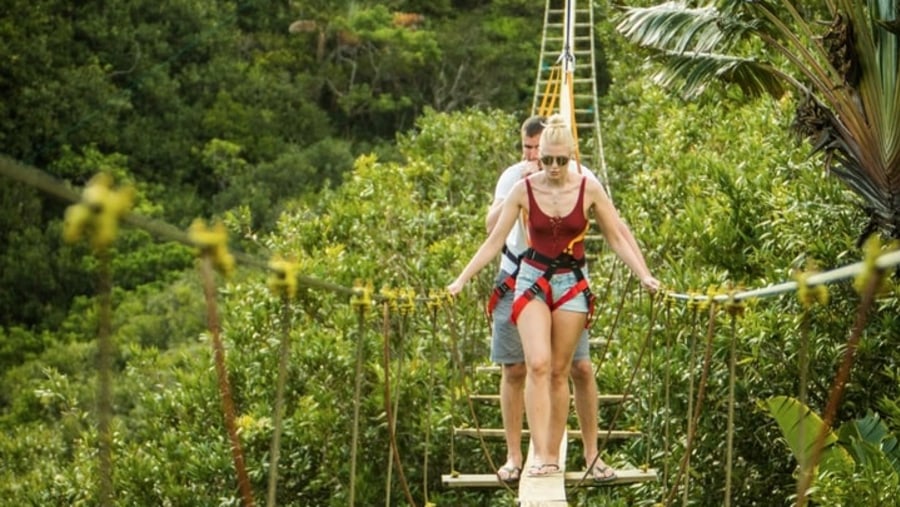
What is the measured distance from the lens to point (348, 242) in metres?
12.1

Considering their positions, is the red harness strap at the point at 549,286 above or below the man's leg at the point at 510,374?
above

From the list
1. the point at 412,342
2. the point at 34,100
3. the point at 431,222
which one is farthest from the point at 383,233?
the point at 34,100

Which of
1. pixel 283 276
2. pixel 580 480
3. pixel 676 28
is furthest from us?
pixel 676 28

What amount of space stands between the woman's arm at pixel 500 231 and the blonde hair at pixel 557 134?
212 mm

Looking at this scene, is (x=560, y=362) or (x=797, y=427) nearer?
(x=560, y=362)

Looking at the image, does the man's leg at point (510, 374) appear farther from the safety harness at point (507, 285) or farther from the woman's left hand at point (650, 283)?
the woman's left hand at point (650, 283)

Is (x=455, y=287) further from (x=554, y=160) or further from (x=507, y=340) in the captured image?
(x=554, y=160)

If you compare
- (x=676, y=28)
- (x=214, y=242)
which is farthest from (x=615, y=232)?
(x=676, y=28)

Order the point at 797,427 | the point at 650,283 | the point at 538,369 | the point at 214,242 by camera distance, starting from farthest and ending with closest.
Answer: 1. the point at 797,427
2. the point at 650,283
3. the point at 538,369
4. the point at 214,242

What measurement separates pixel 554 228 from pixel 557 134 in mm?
303

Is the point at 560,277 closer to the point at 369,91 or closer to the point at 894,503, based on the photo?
the point at 894,503

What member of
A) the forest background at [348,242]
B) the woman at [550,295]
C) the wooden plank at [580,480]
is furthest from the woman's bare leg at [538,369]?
the forest background at [348,242]

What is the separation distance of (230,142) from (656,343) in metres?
19.2

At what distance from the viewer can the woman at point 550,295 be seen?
15.6ft
